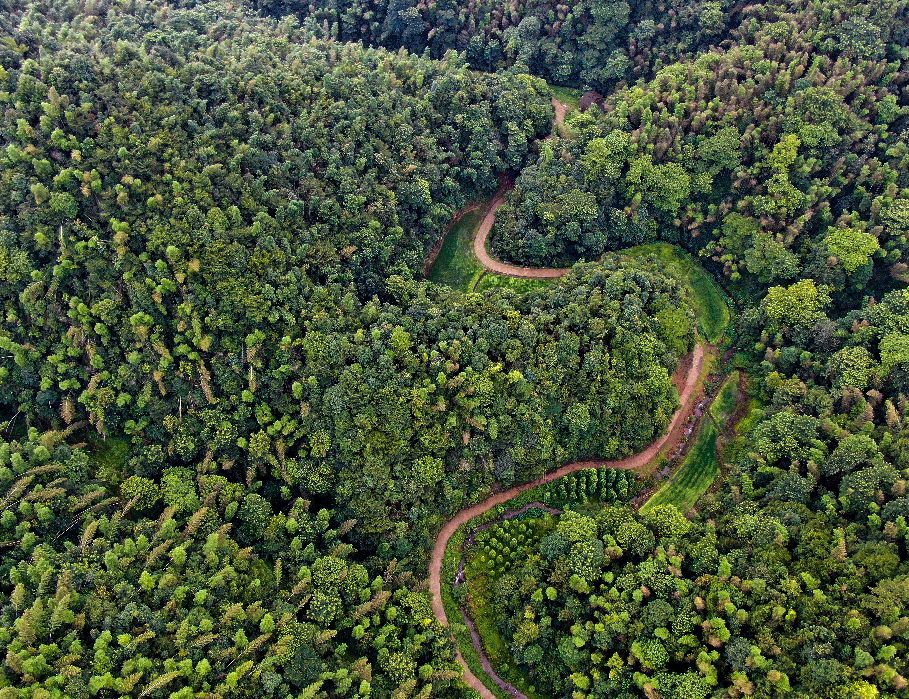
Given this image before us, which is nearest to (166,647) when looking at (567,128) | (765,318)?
(765,318)

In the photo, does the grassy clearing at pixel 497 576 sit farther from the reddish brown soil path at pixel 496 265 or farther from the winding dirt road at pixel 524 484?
the reddish brown soil path at pixel 496 265

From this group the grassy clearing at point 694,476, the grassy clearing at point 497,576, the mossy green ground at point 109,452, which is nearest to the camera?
the grassy clearing at point 497,576

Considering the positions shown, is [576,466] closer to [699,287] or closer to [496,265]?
[496,265]

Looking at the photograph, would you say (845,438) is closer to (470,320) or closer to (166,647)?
(470,320)

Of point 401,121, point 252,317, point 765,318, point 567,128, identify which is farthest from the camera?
point 567,128

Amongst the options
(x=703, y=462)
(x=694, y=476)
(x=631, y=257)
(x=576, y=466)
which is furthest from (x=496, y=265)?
(x=694, y=476)

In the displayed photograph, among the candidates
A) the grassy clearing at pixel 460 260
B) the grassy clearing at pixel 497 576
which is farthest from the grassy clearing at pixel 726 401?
the grassy clearing at pixel 460 260
